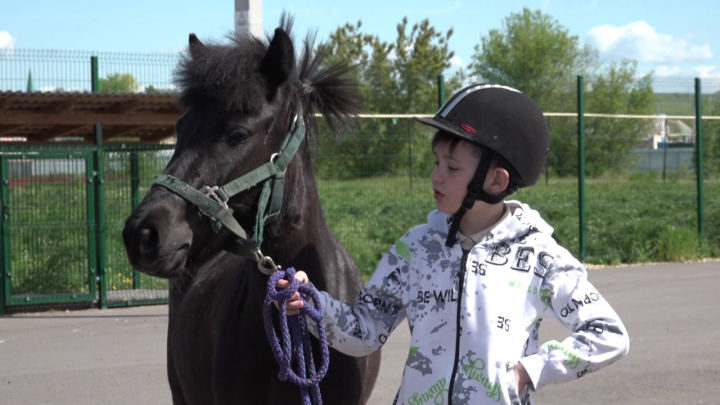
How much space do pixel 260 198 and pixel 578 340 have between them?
3.84 ft

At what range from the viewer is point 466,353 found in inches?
90.7

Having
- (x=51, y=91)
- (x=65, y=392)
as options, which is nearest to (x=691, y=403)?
(x=65, y=392)

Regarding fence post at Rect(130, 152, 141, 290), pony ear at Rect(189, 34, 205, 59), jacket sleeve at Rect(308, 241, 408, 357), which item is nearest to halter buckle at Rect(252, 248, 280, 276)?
jacket sleeve at Rect(308, 241, 408, 357)

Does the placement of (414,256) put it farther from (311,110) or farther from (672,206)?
(672,206)

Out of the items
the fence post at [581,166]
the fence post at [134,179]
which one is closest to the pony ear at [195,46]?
the fence post at [134,179]

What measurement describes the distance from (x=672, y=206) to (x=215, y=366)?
561 inches

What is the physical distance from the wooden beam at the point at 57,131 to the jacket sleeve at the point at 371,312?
830 centimetres

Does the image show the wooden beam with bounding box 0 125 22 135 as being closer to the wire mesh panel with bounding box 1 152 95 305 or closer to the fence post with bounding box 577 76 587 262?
the wire mesh panel with bounding box 1 152 95 305

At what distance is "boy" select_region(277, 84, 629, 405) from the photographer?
7.32 ft

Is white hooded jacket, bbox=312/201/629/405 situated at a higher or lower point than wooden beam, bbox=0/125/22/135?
lower

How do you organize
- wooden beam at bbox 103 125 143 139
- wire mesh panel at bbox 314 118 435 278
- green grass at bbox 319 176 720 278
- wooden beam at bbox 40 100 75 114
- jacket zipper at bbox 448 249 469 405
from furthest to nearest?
1. green grass at bbox 319 176 720 278
2. wire mesh panel at bbox 314 118 435 278
3. wooden beam at bbox 103 125 143 139
4. wooden beam at bbox 40 100 75 114
5. jacket zipper at bbox 448 249 469 405

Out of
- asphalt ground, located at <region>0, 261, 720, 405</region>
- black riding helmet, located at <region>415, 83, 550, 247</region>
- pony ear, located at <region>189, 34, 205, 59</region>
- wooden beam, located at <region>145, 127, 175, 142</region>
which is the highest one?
wooden beam, located at <region>145, 127, 175, 142</region>

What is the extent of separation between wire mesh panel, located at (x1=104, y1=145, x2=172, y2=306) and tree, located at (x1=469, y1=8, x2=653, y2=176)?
4.99 m

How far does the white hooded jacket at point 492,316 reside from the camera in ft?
7.21
